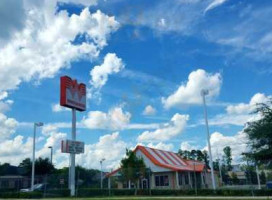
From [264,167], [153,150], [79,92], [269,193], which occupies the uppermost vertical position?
[79,92]

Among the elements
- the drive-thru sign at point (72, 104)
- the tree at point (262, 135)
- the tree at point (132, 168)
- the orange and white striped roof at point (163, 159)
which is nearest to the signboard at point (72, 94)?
the drive-thru sign at point (72, 104)

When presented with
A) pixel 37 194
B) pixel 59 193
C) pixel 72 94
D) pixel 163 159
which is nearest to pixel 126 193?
pixel 59 193

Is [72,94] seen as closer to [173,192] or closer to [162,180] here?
[173,192]

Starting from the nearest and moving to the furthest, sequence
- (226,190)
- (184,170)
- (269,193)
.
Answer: (269,193) < (226,190) < (184,170)

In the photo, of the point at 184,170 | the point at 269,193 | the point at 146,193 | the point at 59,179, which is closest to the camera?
the point at 269,193

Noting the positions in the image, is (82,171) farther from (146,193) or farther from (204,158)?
(204,158)

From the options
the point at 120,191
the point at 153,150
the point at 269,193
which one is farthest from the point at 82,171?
the point at 269,193

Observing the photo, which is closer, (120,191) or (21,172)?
(120,191)

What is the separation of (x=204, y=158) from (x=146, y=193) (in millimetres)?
70896

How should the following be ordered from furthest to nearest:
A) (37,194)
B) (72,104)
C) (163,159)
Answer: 1. (163,159)
2. (72,104)
3. (37,194)

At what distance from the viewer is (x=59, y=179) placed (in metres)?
37.1

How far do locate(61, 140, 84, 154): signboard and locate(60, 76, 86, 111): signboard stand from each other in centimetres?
405

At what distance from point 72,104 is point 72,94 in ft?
3.83

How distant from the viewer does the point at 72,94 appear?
3578 cm
